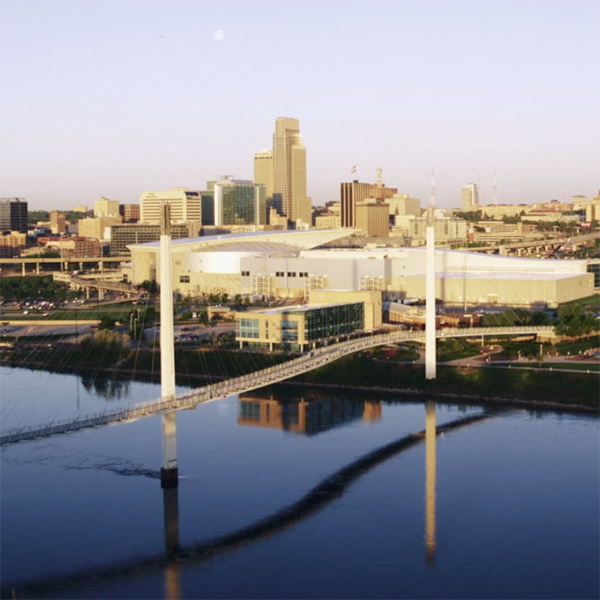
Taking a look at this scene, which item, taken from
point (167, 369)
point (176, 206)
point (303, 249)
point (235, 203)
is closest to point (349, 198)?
point (235, 203)

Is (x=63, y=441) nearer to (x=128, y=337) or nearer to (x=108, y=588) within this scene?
(x=108, y=588)

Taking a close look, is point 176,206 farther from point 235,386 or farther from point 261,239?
point 235,386

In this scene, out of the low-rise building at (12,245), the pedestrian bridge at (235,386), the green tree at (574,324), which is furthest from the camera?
the low-rise building at (12,245)

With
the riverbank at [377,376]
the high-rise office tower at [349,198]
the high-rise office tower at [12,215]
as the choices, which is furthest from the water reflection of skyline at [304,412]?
the high-rise office tower at [349,198]

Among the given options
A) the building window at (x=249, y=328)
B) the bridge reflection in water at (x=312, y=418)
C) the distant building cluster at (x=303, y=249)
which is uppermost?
the distant building cluster at (x=303, y=249)

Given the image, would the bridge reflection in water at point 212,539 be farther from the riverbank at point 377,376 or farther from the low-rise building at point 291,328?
the low-rise building at point 291,328

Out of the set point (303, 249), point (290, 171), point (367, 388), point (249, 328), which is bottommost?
point (367, 388)
